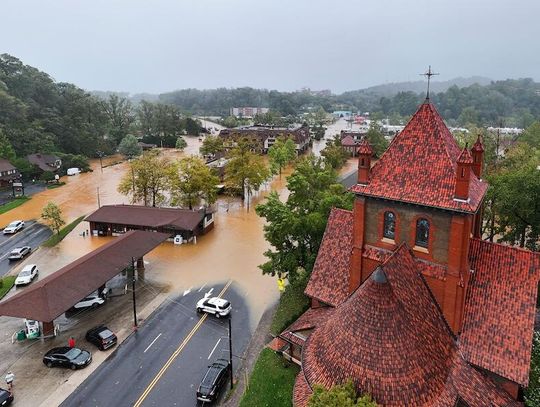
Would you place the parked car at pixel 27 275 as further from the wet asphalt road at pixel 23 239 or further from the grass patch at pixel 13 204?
the grass patch at pixel 13 204

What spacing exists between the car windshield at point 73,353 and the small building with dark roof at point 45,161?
212 feet

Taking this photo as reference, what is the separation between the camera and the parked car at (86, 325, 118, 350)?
29.9 metres

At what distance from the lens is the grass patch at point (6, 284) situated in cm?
3919

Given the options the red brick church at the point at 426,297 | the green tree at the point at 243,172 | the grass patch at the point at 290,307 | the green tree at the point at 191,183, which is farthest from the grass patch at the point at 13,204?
the red brick church at the point at 426,297

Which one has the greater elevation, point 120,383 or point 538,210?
point 538,210

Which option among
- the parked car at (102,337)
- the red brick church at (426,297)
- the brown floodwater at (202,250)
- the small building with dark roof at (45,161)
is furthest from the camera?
the small building with dark roof at (45,161)

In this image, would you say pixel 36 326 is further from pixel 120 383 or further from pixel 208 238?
pixel 208 238

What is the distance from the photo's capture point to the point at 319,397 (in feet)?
56.0

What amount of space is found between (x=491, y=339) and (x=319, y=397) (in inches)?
332

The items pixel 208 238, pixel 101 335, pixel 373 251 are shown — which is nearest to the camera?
pixel 373 251

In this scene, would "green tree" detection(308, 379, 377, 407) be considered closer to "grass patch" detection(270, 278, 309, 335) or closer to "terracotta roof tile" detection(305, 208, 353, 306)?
"terracotta roof tile" detection(305, 208, 353, 306)

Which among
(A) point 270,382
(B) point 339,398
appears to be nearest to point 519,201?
(A) point 270,382

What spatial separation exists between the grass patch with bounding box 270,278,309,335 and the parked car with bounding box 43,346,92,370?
42.0ft

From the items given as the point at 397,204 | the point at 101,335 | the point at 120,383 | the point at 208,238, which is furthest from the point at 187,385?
the point at 208,238
